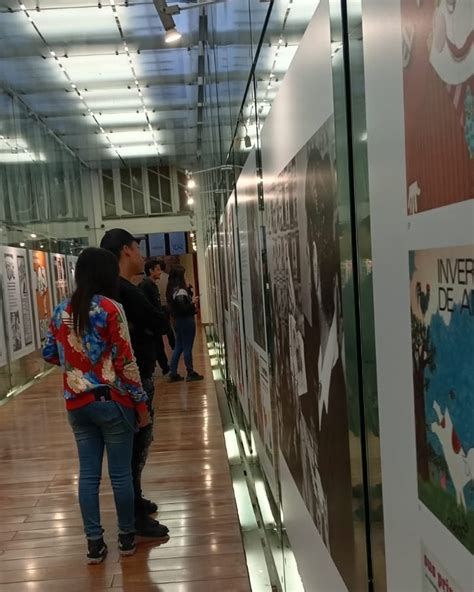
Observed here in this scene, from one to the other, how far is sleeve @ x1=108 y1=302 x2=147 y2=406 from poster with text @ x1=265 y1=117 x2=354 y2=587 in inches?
45.1

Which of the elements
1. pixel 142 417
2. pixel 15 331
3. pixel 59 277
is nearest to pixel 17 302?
pixel 15 331

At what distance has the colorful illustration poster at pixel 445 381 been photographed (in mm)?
621

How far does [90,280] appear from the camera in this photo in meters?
2.90

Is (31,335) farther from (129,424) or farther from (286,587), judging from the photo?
(286,587)

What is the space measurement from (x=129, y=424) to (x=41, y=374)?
8110 mm

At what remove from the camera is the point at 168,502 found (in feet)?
13.0

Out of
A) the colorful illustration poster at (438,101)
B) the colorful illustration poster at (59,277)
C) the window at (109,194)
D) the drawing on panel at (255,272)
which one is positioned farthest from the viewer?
the window at (109,194)

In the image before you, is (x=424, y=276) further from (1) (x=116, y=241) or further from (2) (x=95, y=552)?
(2) (x=95, y=552)

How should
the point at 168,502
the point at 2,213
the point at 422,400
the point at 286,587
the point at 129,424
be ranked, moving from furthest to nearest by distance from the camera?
the point at 2,213 < the point at 168,502 < the point at 129,424 < the point at 286,587 < the point at 422,400

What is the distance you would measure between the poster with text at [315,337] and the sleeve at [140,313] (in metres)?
1.36

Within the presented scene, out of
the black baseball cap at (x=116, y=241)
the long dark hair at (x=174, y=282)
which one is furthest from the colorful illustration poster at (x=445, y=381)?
the long dark hair at (x=174, y=282)

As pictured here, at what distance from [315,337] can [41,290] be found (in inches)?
404

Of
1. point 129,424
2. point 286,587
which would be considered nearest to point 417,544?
point 286,587

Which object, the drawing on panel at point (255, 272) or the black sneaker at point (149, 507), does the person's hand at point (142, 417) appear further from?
the black sneaker at point (149, 507)
